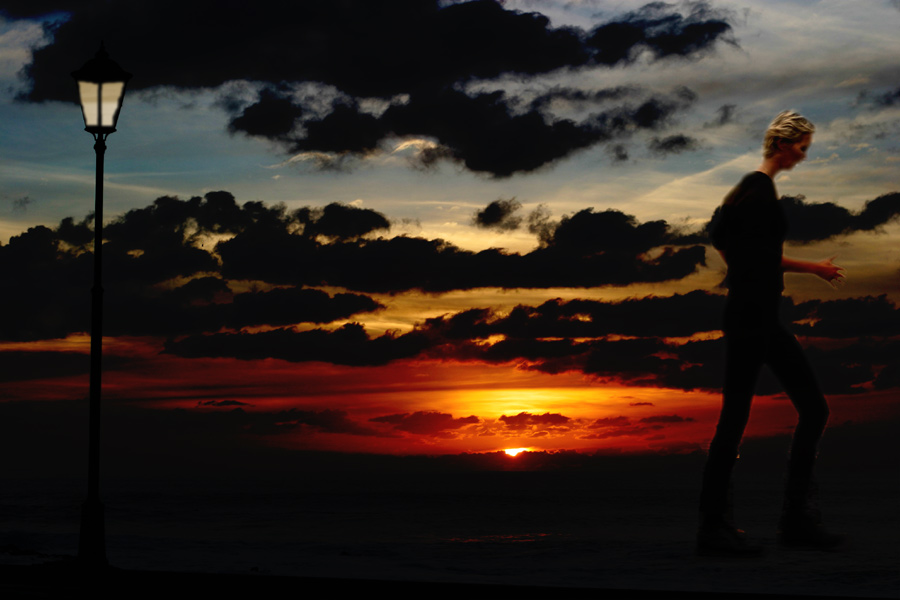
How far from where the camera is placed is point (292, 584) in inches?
338

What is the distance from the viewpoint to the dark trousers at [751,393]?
530 centimetres

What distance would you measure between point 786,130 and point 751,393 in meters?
1.66

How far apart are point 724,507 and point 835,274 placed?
1733mm

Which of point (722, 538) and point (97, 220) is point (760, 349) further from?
point (97, 220)

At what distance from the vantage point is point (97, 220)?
34.7 ft

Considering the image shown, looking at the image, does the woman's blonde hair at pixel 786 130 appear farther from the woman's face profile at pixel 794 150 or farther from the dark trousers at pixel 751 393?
the dark trousers at pixel 751 393

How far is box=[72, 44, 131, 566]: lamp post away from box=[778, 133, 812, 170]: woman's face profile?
7.89m

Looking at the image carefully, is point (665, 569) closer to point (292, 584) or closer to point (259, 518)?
point (292, 584)

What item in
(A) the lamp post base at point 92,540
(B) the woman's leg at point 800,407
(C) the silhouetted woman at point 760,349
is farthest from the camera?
(A) the lamp post base at point 92,540

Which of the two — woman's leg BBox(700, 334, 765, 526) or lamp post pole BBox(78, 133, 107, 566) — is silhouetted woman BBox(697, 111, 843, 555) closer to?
woman's leg BBox(700, 334, 765, 526)

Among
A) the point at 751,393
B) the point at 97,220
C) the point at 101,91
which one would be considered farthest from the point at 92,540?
the point at 751,393

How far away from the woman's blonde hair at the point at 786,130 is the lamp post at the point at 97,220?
25.6 ft

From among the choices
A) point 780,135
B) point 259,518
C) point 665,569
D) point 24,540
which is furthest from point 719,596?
point 259,518

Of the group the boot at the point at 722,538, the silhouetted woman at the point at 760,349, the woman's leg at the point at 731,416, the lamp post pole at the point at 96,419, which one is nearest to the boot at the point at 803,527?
the silhouetted woman at the point at 760,349
